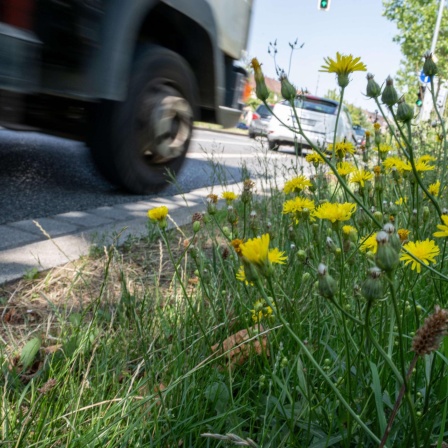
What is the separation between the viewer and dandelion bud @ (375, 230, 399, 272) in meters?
0.71

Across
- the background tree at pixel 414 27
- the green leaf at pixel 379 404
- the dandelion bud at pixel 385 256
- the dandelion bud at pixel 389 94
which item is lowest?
the green leaf at pixel 379 404

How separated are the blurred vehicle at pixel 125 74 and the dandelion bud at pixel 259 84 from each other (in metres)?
1.63

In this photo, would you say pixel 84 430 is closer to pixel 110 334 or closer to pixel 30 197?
pixel 110 334

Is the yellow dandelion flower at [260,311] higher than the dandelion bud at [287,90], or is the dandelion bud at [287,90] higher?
the dandelion bud at [287,90]

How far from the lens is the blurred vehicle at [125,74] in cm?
272

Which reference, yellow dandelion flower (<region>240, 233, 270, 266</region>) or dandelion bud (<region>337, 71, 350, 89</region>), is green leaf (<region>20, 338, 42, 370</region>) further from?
dandelion bud (<region>337, 71, 350, 89</region>)

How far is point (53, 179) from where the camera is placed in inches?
165

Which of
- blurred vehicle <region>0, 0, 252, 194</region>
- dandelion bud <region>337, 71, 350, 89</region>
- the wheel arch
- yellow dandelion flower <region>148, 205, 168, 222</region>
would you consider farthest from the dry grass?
the wheel arch

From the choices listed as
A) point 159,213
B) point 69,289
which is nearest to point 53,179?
point 69,289

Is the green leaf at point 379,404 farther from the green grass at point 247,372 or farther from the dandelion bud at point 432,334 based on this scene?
the dandelion bud at point 432,334

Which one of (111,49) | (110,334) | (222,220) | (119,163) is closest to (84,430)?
(110,334)

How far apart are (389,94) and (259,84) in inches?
10.7

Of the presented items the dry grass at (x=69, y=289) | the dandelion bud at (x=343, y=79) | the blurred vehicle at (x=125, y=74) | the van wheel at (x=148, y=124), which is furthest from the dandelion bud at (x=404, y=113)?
the van wheel at (x=148, y=124)

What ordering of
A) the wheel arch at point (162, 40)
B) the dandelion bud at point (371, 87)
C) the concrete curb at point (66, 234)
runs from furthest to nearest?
the wheel arch at point (162, 40) < the concrete curb at point (66, 234) < the dandelion bud at point (371, 87)
